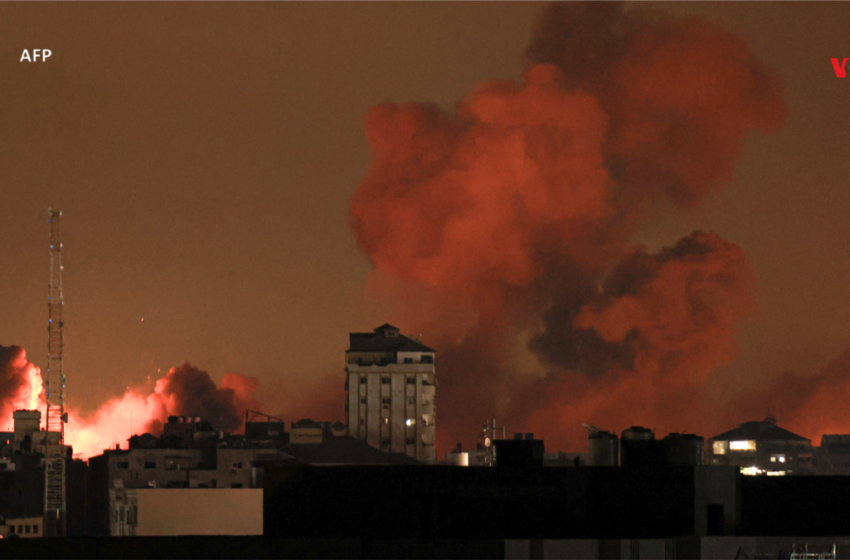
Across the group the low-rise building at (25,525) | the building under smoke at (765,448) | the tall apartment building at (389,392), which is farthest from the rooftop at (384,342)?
the low-rise building at (25,525)

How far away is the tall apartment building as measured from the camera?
170 meters

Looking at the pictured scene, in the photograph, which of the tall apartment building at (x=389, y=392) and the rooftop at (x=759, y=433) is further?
the rooftop at (x=759, y=433)

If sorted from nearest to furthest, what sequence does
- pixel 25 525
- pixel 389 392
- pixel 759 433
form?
pixel 25 525 → pixel 389 392 → pixel 759 433

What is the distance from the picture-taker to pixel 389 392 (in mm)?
170750

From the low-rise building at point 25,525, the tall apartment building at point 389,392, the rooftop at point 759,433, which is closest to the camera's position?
the low-rise building at point 25,525

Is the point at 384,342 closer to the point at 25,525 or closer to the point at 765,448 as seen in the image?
the point at 765,448

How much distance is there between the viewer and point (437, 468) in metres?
31.2

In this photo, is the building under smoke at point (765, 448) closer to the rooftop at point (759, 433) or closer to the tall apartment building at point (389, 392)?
the rooftop at point (759, 433)

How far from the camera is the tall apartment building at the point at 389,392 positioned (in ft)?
559

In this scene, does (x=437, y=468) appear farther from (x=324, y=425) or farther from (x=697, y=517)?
(x=324, y=425)

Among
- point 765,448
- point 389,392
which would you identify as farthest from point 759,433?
point 389,392

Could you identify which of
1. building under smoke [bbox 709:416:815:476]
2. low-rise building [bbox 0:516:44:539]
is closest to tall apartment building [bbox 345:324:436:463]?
building under smoke [bbox 709:416:815:476]

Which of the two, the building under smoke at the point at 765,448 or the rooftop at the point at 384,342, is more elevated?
the rooftop at the point at 384,342

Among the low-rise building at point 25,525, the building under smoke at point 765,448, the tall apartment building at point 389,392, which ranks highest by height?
the tall apartment building at point 389,392
